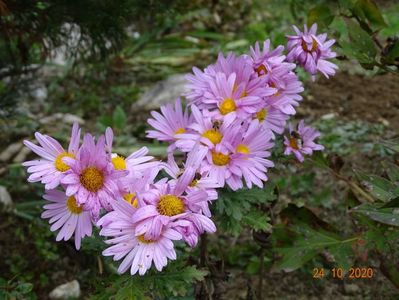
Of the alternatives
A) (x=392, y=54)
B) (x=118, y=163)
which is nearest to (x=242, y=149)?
(x=118, y=163)

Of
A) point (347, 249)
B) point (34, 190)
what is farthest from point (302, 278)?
point (34, 190)

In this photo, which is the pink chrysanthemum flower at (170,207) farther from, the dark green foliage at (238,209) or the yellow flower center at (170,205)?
the dark green foliage at (238,209)

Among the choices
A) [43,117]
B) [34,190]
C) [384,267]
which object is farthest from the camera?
[43,117]

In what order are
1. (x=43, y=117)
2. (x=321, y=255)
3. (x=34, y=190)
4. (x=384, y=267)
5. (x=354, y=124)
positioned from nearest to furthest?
(x=384, y=267) → (x=321, y=255) → (x=34, y=190) → (x=354, y=124) → (x=43, y=117)

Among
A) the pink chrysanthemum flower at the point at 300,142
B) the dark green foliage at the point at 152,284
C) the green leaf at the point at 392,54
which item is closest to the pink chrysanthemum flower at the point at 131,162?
the dark green foliage at the point at 152,284

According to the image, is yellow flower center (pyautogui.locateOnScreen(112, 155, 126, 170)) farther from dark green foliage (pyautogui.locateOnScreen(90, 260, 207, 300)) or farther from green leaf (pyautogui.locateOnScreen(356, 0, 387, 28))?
green leaf (pyautogui.locateOnScreen(356, 0, 387, 28))

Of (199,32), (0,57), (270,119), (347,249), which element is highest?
(270,119)

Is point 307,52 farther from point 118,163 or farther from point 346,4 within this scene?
point 118,163

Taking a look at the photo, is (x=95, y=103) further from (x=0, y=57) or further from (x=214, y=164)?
(x=214, y=164)
